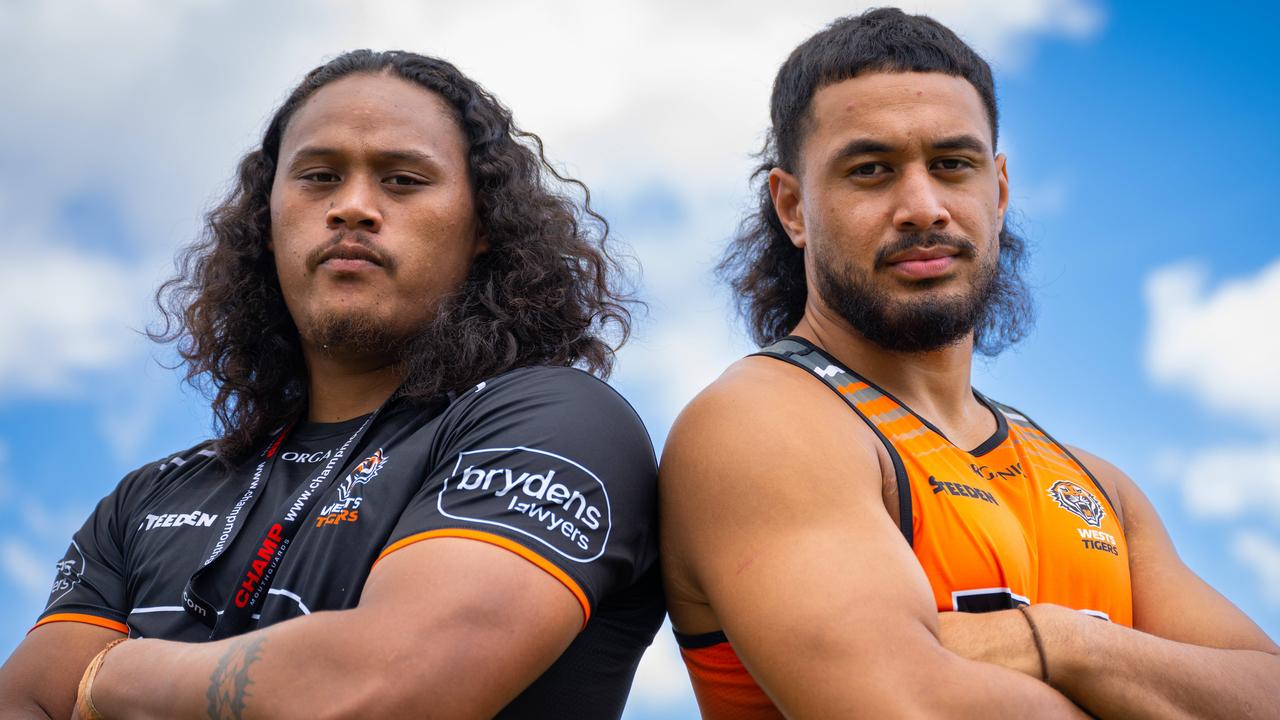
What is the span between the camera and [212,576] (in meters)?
3.80

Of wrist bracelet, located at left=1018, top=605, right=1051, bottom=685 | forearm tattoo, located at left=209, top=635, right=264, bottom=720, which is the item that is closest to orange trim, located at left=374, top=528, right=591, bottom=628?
forearm tattoo, located at left=209, top=635, right=264, bottom=720

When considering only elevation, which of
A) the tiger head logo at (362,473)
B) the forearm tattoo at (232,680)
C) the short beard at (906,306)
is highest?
the short beard at (906,306)

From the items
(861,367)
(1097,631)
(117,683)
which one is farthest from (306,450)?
(1097,631)

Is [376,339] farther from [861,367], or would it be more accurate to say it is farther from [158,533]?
[861,367]

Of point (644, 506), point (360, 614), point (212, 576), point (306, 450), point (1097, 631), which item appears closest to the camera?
point (360, 614)

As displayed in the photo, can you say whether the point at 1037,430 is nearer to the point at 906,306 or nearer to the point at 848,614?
the point at 906,306

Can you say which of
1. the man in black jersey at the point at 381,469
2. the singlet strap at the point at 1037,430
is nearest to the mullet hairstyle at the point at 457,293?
the man in black jersey at the point at 381,469

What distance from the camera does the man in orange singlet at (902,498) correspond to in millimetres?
3109

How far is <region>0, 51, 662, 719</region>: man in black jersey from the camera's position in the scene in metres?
2.96

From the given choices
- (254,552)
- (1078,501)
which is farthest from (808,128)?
(254,552)

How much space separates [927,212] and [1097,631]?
1487mm

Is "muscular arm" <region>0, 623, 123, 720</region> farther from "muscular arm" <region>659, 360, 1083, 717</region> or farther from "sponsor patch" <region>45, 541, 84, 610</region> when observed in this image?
"muscular arm" <region>659, 360, 1083, 717</region>

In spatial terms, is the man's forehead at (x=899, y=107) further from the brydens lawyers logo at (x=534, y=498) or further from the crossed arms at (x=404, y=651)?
the crossed arms at (x=404, y=651)

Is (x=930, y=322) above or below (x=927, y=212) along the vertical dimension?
below
